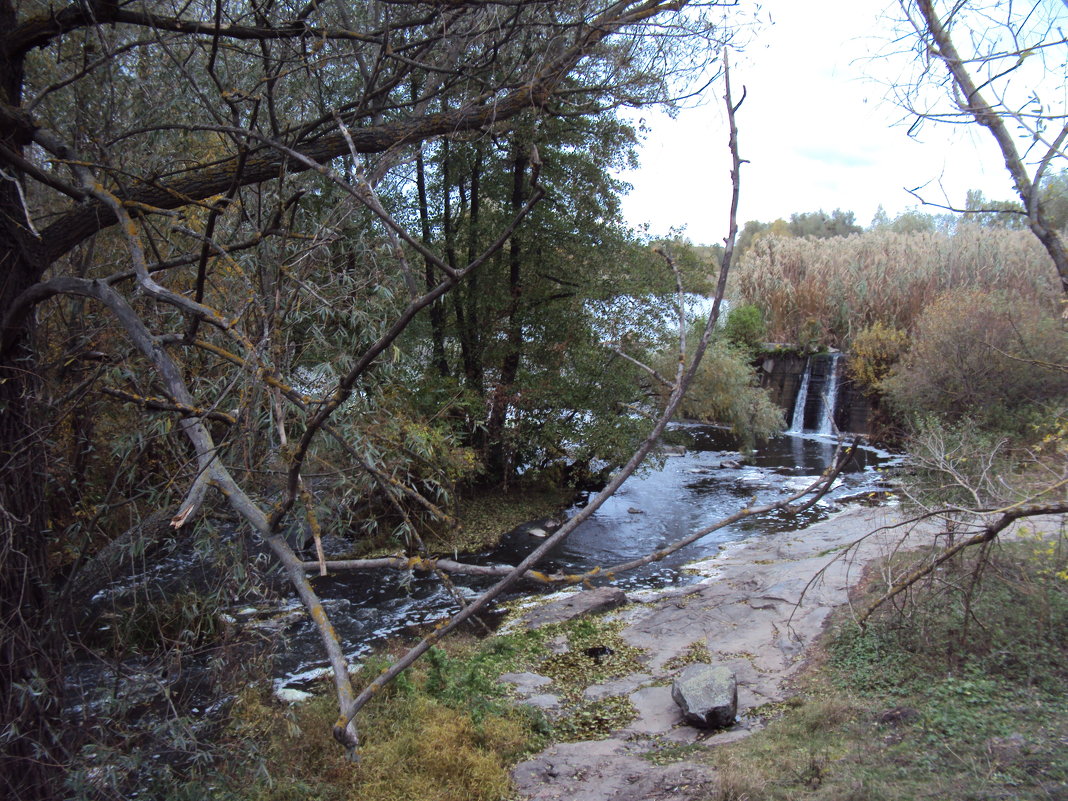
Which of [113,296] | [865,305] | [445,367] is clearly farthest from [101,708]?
[865,305]

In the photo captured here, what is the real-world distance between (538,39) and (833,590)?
5695mm

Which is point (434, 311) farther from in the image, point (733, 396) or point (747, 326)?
point (747, 326)

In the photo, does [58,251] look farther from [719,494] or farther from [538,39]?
[719,494]

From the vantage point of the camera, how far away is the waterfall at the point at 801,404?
18859mm

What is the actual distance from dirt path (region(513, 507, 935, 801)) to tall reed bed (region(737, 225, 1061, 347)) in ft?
27.1

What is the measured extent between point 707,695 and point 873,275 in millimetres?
15938

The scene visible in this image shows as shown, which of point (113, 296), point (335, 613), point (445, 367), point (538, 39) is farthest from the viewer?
point (445, 367)

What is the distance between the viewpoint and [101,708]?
3814 mm

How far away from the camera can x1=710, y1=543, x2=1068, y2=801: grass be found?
3.41 metres

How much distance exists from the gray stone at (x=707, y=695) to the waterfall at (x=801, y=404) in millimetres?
14303

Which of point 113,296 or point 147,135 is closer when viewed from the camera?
point 113,296

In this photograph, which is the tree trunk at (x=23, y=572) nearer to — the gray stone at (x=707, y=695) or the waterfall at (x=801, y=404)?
the gray stone at (x=707, y=695)

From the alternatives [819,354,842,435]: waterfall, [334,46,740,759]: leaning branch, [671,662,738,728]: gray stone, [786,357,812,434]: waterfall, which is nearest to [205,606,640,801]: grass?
[671,662,738,728]: gray stone

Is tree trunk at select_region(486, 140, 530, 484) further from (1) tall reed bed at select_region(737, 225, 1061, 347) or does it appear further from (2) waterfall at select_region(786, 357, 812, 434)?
(2) waterfall at select_region(786, 357, 812, 434)
